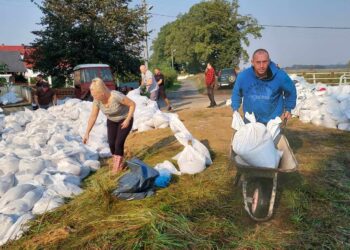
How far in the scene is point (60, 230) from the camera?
3.46 meters

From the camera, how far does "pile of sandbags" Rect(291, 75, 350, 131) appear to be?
26.7ft

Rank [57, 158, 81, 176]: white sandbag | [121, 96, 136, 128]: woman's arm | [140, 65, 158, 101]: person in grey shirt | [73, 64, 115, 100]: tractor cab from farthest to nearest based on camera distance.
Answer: [73, 64, 115, 100]: tractor cab
[140, 65, 158, 101]: person in grey shirt
[57, 158, 81, 176]: white sandbag
[121, 96, 136, 128]: woman's arm

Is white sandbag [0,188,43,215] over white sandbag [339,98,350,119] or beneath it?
beneath

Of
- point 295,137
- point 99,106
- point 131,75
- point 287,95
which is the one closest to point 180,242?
point 287,95

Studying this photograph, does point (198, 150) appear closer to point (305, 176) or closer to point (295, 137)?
point (305, 176)

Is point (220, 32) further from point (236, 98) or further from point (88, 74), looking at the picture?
point (236, 98)

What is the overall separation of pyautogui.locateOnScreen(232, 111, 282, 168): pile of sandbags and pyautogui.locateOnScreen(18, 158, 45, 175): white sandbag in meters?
2.88

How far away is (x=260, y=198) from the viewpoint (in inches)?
142

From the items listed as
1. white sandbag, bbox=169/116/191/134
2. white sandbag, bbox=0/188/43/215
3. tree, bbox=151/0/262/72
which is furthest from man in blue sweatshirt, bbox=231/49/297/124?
tree, bbox=151/0/262/72

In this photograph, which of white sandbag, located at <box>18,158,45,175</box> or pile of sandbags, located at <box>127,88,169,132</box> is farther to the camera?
pile of sandbags, located at <box>127,88,169,132</box>

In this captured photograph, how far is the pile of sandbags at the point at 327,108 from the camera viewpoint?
26.7ft

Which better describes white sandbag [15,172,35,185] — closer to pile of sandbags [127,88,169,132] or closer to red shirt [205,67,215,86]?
pile of sandbags [127,88,169,132]

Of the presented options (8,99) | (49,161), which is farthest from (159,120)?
(8,99)

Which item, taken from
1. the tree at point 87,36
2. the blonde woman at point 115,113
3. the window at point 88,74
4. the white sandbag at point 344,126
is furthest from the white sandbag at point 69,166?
the tree at point 87,36
